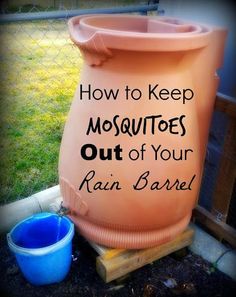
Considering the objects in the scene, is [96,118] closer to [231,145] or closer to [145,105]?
[145,105]

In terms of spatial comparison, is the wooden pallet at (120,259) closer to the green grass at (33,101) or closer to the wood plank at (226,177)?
the wood plank at (226,177)

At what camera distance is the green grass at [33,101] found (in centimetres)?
204

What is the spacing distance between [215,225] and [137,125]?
2.33 ft

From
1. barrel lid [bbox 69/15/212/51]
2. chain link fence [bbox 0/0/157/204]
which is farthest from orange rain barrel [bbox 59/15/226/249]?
chain link fence [bbox 0/0/157/204]

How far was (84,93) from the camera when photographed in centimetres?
122

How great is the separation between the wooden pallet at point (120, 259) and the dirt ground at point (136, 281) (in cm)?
9

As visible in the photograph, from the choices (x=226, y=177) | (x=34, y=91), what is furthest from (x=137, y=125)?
(x=34, y=91)

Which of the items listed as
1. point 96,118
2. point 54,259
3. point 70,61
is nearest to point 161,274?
point 54,259

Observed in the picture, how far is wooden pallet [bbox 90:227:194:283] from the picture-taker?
136cm

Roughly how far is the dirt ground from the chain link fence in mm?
532

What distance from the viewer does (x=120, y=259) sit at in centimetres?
138

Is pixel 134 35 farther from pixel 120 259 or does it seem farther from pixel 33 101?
pixel 33 101

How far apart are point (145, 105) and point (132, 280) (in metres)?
0.80

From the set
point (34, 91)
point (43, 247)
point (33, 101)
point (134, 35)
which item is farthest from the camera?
point (34, 91)
